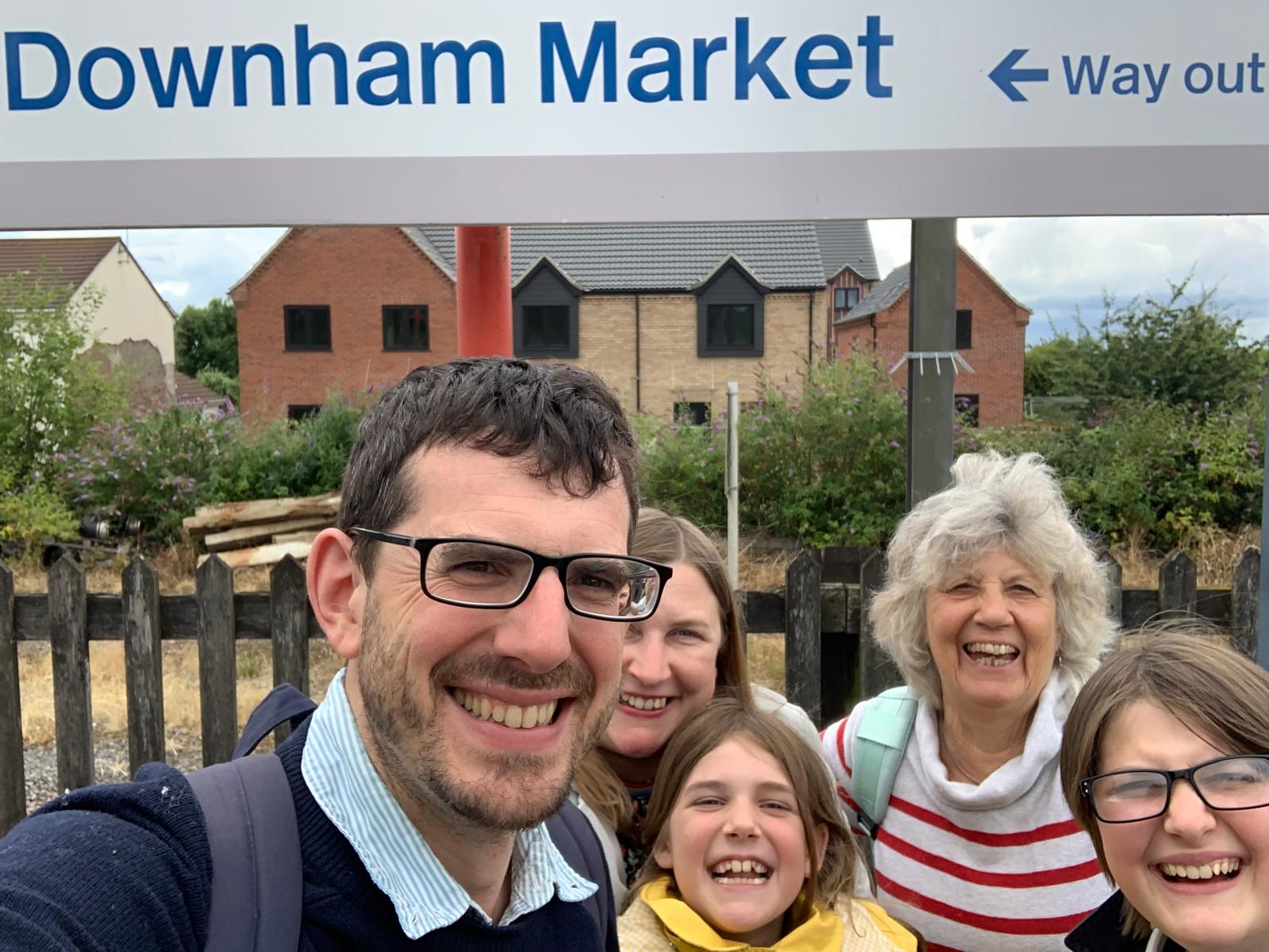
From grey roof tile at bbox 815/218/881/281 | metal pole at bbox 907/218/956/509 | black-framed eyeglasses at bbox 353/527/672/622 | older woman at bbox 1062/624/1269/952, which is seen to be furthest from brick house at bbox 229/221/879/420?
black-framed eyeglasses at bbox 353/527/672/622

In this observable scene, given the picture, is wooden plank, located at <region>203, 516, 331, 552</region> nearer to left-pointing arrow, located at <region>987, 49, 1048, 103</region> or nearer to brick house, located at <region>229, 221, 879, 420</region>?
left-pointing arrow, located at <region>987, 49, 1048, 103</region>

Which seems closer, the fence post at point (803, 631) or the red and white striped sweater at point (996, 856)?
the red and white striped sweater at point (996, 856)

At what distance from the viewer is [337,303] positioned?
38.1m

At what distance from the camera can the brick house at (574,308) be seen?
35.9 m

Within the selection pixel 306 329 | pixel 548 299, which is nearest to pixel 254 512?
pixel 548 299

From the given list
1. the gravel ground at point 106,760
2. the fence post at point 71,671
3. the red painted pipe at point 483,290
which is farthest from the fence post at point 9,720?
the red painted pipe at point 483,290

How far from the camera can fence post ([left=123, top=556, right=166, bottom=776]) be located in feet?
11.2

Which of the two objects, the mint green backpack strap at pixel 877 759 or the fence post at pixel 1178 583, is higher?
the fence post at pixel 1178 583

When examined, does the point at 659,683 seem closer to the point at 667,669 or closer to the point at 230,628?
the point at 667,669

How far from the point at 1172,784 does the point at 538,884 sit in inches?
34.7

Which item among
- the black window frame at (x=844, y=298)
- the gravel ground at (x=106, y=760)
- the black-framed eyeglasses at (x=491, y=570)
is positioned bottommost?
the gravel ground at (x=106, y=760)

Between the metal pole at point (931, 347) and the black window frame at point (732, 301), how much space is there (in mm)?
34504

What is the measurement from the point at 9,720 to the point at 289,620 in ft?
3.70

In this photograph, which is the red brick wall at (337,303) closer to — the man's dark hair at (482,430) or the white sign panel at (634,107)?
the white sign panel at (634,107)
